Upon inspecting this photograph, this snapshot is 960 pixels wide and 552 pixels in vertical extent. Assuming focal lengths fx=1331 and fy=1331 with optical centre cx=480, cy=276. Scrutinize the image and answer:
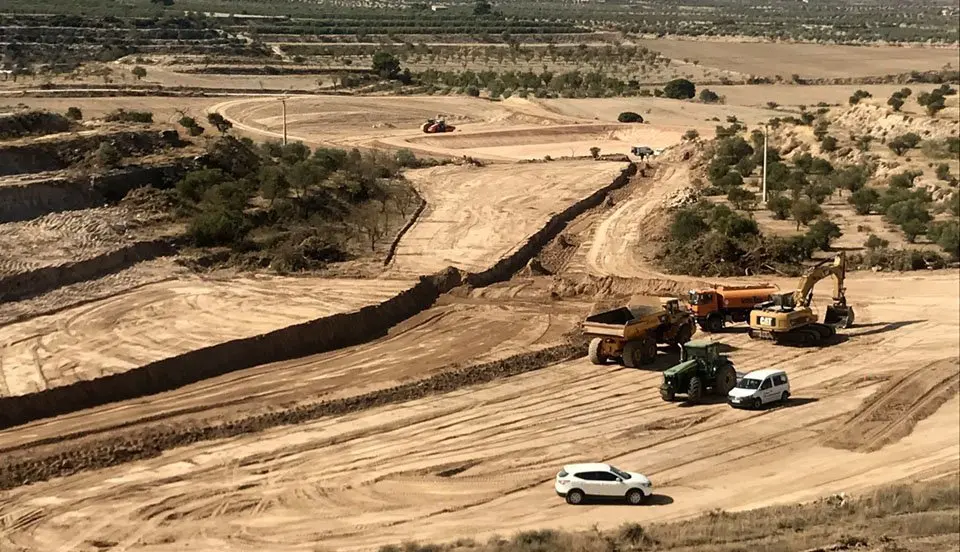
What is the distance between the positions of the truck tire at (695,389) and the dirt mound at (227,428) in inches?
156

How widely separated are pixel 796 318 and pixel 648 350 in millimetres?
4218

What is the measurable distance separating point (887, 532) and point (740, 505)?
3802 millimetres

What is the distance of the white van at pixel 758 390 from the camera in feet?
92.4

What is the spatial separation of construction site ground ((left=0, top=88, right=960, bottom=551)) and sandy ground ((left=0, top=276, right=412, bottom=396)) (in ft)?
0.29

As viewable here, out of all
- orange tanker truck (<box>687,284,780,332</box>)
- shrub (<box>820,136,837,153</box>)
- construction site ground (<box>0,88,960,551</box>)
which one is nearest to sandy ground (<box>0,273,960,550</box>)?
construction site ground (<box>0,88,960,551</box>)

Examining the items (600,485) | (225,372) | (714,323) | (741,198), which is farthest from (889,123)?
(600,485)

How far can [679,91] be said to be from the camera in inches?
3467

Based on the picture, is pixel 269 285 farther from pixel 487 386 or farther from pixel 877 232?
pixel 877 232

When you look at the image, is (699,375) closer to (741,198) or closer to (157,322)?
(157,322)

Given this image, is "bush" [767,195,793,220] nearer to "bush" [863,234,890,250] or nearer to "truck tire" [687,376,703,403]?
Answer: "bush" [863,234,890,250]

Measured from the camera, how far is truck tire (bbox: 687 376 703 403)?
2833 centimetres

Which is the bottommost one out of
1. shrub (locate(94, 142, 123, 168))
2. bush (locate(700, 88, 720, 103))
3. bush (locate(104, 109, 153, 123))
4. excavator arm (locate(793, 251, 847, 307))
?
bush (locate(700, 88, 720, 103))

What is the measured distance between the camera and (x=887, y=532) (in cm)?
1952

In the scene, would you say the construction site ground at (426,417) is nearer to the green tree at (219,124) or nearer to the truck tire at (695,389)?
the truck tire at (695,389)
